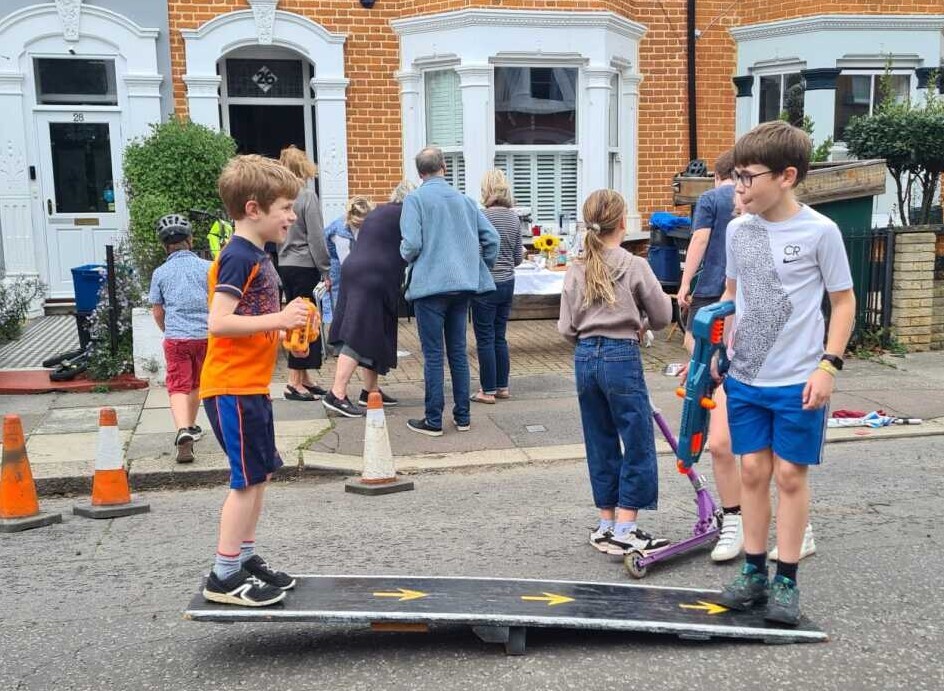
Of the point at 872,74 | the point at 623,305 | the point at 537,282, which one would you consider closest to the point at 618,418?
the point at 623,305

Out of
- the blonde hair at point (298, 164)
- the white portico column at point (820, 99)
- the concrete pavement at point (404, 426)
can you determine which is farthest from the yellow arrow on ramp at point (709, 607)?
the white portico column at point (820, 99)

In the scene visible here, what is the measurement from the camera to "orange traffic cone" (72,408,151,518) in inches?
211

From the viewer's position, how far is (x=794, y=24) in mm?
12875

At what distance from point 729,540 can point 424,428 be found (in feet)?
9.64

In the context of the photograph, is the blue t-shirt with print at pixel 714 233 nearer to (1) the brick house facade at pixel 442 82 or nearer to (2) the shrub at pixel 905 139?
(2) the shrub at pixel 905 139

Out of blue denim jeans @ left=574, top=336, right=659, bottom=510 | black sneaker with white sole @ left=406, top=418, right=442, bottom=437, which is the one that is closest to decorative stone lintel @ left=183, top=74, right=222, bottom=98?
black sneaker with white sole @ left=406, top=418, right=442, bottom=437

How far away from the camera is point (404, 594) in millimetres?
3680

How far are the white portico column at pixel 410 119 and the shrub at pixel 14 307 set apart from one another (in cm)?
467

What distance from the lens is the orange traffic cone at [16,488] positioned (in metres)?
5.21

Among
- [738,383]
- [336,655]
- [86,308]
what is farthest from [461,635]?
[86,308]

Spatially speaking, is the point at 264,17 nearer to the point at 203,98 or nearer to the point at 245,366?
the point at 203,98

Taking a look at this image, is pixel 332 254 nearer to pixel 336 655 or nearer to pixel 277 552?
pixel 277 552

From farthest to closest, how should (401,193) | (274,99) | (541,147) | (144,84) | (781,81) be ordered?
1. (781,81)
2. (274,99)
3. (541,147)
4. (144,84)
5. (401,193)

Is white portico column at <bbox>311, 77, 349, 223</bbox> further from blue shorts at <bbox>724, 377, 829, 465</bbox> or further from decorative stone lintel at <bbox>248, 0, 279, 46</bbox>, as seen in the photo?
blue shorts at <bbox>724, 377, 829, 465</bbox>
